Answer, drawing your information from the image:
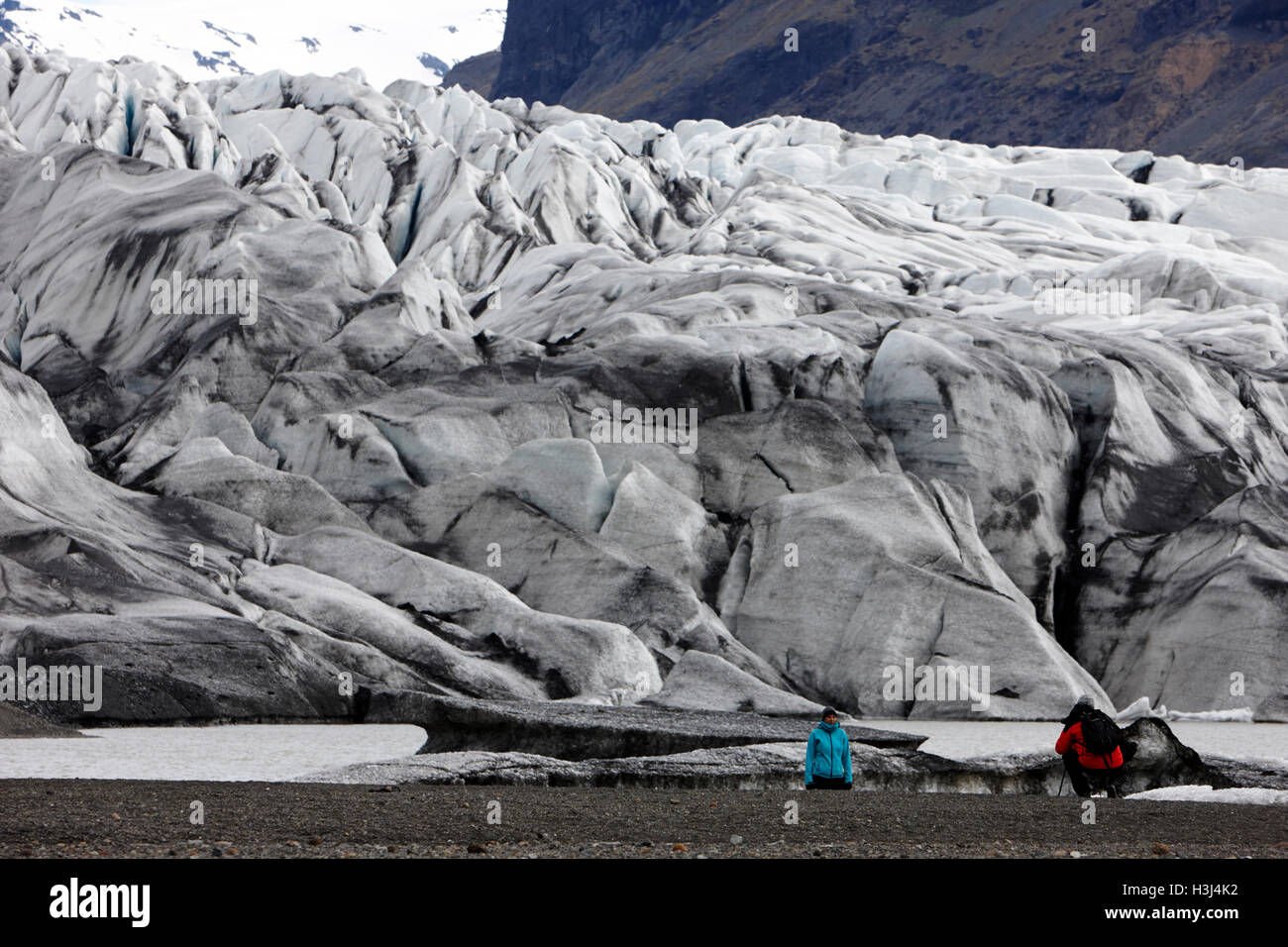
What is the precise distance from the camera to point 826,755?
15781 mm

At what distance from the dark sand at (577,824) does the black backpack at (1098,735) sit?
33.0 inches

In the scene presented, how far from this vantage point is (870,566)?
33406 mm

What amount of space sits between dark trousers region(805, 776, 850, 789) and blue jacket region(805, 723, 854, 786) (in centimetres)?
3

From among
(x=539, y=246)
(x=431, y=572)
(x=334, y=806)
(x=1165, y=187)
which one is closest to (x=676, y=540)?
(x=431, y=572)

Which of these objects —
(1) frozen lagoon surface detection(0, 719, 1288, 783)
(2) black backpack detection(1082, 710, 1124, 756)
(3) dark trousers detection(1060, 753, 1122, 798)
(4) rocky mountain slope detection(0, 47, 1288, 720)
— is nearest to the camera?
(2) black backpack detection(1082, 710, 1124, 756)

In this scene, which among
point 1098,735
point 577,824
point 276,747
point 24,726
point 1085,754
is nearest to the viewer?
point 577,824

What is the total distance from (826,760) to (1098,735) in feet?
8.94

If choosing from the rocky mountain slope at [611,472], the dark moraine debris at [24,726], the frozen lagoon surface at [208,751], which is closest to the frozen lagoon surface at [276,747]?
the frozen lagoon surface at [208,751]

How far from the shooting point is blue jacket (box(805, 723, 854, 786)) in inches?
622

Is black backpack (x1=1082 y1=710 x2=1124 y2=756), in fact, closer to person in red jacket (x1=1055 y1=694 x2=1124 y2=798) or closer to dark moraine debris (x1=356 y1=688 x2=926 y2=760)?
person in red jacket (x1=1055 y1=694 x2=1124 y2=798)

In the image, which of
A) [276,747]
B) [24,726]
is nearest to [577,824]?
[276,747]

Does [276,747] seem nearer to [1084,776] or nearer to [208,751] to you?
[208,751]

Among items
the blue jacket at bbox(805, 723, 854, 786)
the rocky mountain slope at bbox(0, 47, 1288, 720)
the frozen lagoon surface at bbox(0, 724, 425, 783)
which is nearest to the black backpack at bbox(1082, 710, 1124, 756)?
the blue jacket at bbox(805, 723, 854, 786)

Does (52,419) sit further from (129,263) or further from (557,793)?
(557,793)
